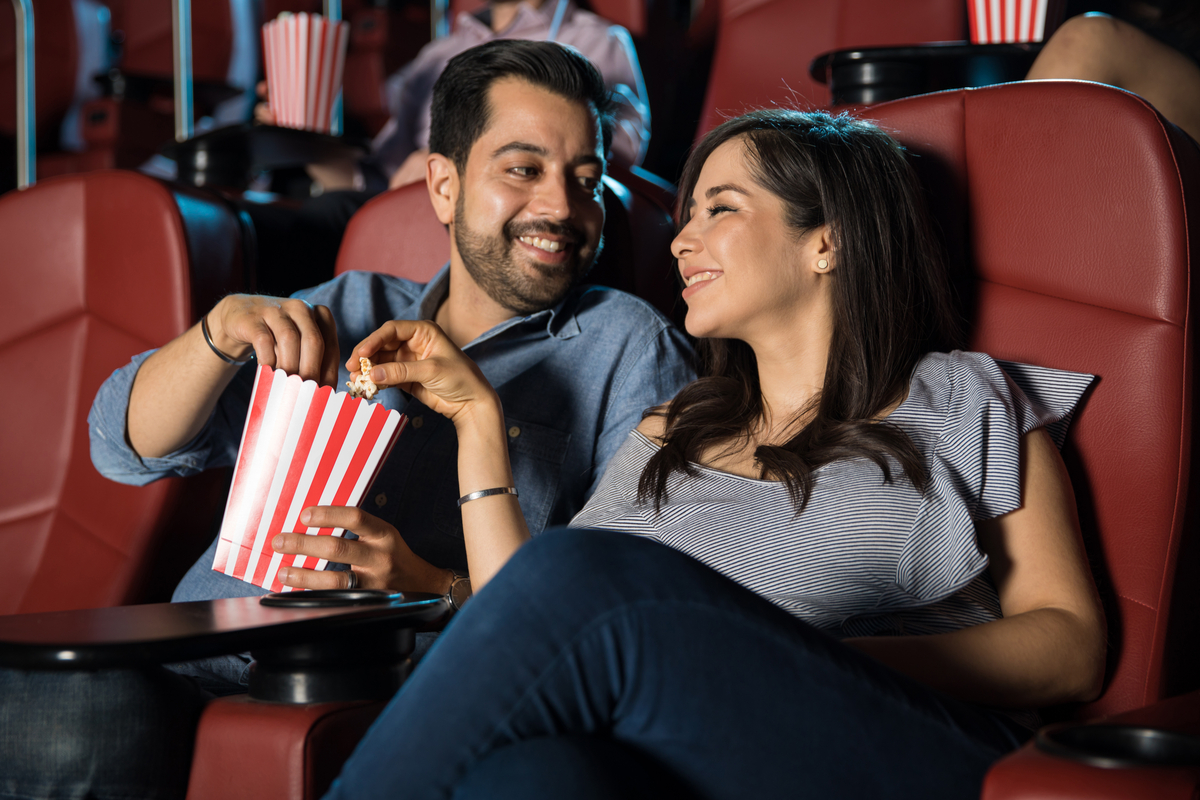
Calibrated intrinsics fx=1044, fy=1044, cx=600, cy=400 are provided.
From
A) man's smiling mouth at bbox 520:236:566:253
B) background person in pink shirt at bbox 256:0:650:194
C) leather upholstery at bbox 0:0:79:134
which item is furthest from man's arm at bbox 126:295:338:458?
leather upholstery at bbox 0:0:79:134

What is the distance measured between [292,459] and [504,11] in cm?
195

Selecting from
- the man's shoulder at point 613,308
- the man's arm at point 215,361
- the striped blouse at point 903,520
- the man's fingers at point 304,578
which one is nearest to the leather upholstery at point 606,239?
the man's shoulder at point 613,308

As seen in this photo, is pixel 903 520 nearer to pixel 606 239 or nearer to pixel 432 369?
pixel 432 369

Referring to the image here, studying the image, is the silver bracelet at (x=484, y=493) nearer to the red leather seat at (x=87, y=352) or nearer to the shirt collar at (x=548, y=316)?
the shirt collar at (x=548, y=316)

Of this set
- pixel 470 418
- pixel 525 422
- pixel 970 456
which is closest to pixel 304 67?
pixel 525 422

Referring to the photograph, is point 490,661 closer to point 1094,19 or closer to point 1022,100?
point 1022,100

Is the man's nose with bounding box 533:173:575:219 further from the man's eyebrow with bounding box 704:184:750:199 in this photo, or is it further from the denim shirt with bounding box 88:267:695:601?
the man's eyebrow with bounding box 704:184:750:199

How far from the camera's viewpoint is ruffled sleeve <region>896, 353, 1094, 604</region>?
2.95ft

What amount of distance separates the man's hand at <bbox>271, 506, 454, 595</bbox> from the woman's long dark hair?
255mm

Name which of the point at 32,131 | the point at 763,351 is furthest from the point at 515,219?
the point at 32,131

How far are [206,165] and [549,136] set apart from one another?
108cm

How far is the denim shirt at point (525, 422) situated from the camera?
4.23ft

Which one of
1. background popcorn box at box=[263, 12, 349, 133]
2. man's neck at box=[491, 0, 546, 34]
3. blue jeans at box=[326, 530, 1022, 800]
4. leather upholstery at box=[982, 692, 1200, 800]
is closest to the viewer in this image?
leather upholstery at box=[982, 692, 1200, 800]

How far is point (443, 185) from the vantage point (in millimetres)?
1474
